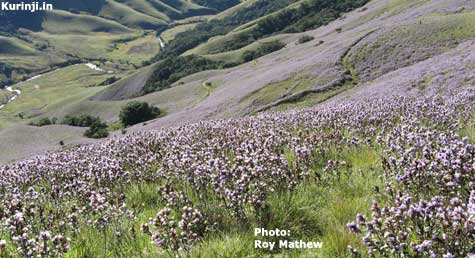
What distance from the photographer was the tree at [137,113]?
84.7m

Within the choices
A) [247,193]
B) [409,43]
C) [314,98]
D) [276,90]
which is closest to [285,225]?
[247,193]

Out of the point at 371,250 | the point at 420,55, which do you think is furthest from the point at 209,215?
the point at 420,55

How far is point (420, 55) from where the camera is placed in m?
47.3

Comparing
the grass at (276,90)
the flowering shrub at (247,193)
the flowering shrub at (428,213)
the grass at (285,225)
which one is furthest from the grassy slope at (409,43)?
the flowering shrub at (428,213)

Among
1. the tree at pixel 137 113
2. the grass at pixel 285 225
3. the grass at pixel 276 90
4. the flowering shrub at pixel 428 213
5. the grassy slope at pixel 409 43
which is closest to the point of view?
the flowering shrub at pixel 428 213

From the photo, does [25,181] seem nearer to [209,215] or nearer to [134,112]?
[209,215]

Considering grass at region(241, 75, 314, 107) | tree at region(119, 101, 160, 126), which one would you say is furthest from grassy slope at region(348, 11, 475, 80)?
tree at region(119, 101, 160, 126)

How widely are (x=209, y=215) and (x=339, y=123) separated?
31.8ft

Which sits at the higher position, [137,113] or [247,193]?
[247,193]

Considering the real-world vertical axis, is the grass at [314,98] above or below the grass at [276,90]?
below

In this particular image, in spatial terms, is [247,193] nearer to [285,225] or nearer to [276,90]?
[285,225]

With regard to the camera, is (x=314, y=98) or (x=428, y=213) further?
(x=314, y=98)

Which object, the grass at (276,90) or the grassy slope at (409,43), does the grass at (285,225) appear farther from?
the grassy slope at (409,43)

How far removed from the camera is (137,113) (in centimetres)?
8512
